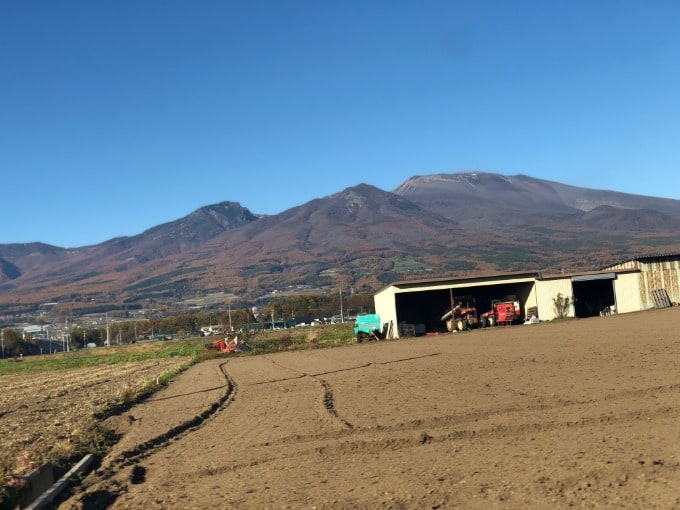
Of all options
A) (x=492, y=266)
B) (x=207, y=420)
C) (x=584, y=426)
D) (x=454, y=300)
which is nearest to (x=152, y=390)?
(x=207, y=420)

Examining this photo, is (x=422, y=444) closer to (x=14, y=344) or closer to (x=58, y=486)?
(x=58, y=486)

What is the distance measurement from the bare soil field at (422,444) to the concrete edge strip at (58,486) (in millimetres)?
231

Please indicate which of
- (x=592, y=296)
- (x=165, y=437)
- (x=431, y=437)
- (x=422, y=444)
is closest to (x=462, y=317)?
(x=592, y=296)

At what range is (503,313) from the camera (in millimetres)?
48125

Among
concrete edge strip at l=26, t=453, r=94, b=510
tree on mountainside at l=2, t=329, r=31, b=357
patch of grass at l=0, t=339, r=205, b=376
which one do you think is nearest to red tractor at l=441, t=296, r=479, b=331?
patch of grass at l=0, t=339, r=205, b=376

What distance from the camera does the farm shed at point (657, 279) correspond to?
47.3m

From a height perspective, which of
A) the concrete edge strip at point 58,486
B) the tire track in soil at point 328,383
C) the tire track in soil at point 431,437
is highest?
the concrete edge strip at point 58,486

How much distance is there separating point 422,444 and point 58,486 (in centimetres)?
468

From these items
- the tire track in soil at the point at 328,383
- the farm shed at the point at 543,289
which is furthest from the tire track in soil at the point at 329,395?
the farm shed at the point at 543,289

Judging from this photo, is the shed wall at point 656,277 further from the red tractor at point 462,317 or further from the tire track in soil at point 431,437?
the tire track in soil at point 431,437

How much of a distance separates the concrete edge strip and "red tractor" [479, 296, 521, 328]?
4012cm

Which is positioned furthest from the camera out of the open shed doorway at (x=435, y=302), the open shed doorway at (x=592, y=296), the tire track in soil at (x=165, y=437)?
the open shed doorway at (x=435, y=302)

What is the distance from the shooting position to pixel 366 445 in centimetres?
998

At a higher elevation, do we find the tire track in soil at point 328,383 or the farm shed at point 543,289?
the farm shed at point 543,289
